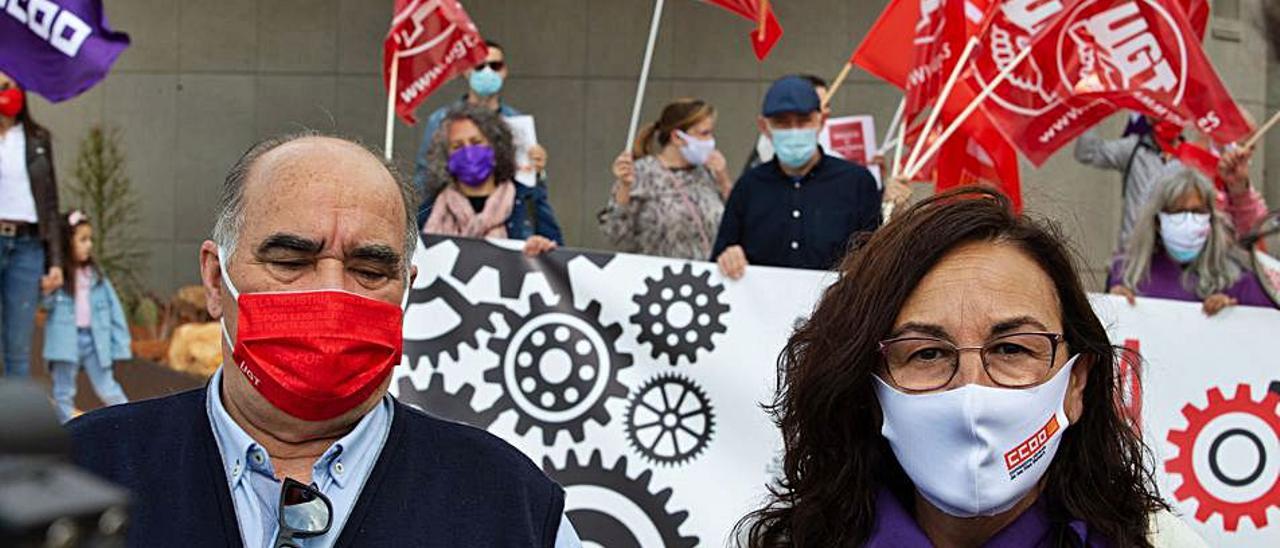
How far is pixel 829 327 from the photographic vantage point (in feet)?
7.94

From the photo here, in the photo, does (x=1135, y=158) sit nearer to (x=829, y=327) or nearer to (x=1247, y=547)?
(x=1247, y=547)

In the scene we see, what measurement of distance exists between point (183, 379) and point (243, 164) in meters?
7.64

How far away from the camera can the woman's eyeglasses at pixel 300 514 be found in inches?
89.5

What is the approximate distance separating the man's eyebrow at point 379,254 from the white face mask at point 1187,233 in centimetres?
493

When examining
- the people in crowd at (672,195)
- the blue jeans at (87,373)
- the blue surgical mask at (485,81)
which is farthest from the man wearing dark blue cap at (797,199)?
the blue jeans at (87,373)

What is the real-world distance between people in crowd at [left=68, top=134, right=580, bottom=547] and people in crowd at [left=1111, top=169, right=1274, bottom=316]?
15.3ft

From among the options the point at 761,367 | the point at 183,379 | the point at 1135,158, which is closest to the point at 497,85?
the point at 183,379

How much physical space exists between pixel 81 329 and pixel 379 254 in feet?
25.0

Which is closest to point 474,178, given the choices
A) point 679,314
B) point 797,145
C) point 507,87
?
point 797,145

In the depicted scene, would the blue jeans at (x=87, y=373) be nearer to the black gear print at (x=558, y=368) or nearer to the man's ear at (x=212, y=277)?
the black gear print at (x=558, y=368)

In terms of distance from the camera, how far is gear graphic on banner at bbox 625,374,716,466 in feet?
16.6

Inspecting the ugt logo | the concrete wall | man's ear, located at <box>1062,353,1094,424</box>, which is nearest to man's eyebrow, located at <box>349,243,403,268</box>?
Answer: man's ear, located at <box>1062,353,1094,424</box>

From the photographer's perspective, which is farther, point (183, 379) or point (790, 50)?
point (790, 50)

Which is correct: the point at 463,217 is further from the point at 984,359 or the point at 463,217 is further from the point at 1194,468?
the point at 984,359
